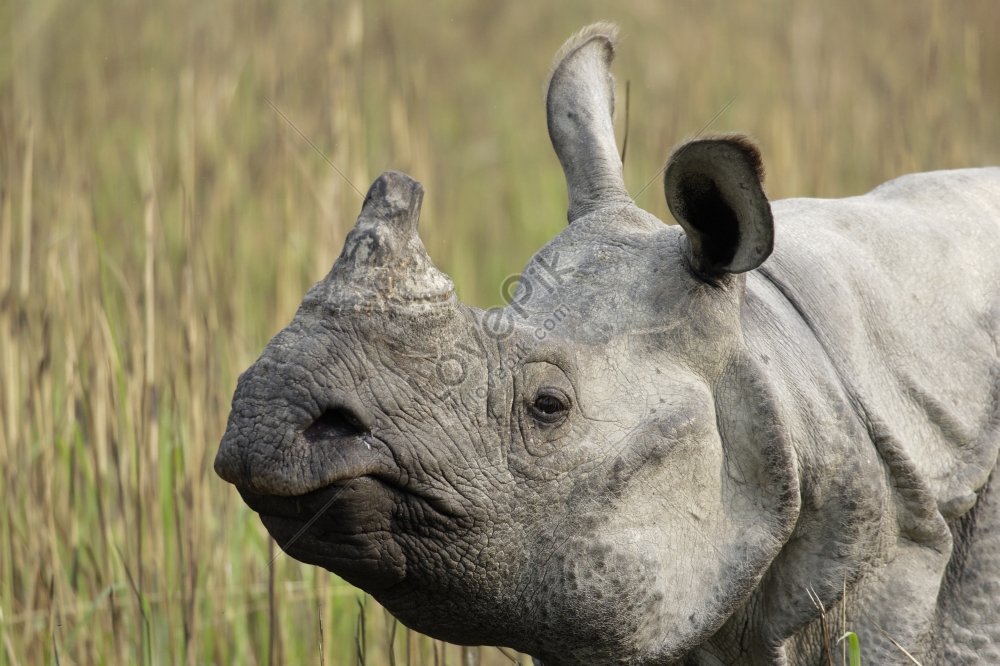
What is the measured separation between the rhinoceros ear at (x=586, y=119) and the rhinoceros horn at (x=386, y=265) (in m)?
0.57

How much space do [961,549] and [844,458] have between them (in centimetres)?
36

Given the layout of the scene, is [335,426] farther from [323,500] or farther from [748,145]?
[748,145]

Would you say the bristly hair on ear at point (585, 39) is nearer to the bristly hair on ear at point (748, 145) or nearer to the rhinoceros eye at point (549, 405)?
the bristly hair on ear at point (748, 145)

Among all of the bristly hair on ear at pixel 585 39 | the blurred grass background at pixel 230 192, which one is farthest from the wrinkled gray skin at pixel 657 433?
the blurred grass background at pixel 230 192

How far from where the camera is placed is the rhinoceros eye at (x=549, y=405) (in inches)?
82.0

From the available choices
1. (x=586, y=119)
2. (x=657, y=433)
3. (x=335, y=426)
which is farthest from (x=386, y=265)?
(x=586, y=119)

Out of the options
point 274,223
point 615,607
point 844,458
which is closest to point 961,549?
point 844,458

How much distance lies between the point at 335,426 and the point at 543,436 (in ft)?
1.10

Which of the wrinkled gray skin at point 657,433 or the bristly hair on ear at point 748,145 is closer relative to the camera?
the wrinkled gray skin at point 657,433

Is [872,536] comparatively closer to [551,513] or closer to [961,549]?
[961,549]

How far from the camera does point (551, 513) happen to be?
81.4 inches

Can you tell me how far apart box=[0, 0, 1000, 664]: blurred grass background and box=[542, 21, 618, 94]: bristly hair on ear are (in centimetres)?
122

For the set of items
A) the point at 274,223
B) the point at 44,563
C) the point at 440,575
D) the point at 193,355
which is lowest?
the point at 44,563

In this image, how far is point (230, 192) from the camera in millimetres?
5207
